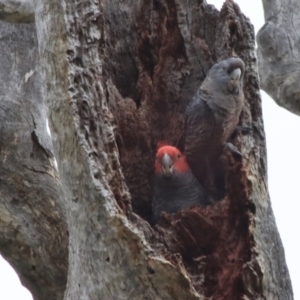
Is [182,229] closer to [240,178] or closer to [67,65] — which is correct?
[240,178]

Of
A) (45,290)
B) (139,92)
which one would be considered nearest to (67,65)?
(139,92)

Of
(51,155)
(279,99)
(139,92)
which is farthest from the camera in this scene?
(279,99)

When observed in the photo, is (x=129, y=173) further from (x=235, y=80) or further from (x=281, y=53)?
(x=281, y=53)

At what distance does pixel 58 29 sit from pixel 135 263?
1136mm

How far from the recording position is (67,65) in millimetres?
3232

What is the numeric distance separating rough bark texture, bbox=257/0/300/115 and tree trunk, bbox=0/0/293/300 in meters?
1.02

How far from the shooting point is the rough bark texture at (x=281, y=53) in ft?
16.1

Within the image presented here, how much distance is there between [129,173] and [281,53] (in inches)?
65.1

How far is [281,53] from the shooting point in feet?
16.1

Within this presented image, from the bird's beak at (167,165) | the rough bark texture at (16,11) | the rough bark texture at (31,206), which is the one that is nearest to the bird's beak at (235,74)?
the bird's beak at (167,165)

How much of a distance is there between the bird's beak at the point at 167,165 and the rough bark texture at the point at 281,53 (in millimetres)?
1323

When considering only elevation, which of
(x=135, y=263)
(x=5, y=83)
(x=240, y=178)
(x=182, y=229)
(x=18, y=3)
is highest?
(x=18, y=3)

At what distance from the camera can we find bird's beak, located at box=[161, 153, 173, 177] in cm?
398

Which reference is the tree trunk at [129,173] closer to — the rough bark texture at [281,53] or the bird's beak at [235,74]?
the bird's beak at [235,74]
